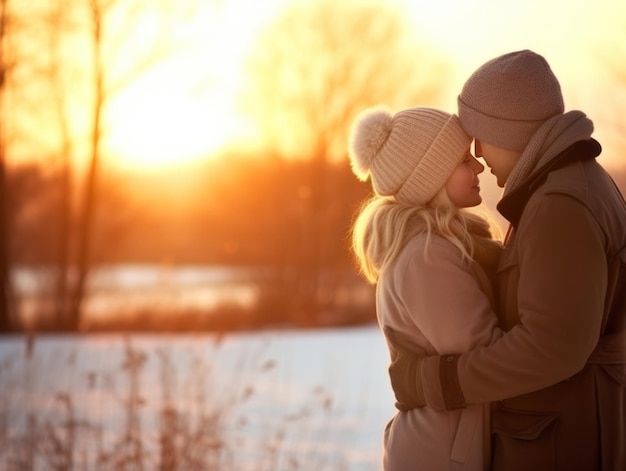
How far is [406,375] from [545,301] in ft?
1.75

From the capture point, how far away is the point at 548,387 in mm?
2619

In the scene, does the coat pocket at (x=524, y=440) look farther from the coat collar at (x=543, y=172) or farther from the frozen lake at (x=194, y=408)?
the frozen lake at (x=194, y=408)

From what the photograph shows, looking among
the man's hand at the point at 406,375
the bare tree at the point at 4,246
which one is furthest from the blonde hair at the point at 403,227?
the bare tree at the point at 4,246

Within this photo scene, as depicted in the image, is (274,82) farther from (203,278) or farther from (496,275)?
(496,275)

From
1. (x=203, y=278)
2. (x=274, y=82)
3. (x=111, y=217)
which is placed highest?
(x=274, y=82)

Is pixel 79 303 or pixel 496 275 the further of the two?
pixel 79 303

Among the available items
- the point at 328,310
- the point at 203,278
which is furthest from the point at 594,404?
the point at 203,278

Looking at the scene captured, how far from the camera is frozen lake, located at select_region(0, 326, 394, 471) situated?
5.55 m

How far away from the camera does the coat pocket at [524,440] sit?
8.52 feet

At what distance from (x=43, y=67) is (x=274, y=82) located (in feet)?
24.7

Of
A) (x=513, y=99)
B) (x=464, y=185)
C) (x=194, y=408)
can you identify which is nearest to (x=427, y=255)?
(x=464, y=185)

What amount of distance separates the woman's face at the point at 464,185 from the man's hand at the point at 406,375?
1.52ft

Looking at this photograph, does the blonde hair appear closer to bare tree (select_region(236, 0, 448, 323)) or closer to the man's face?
the man's face

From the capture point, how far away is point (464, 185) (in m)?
2.93
